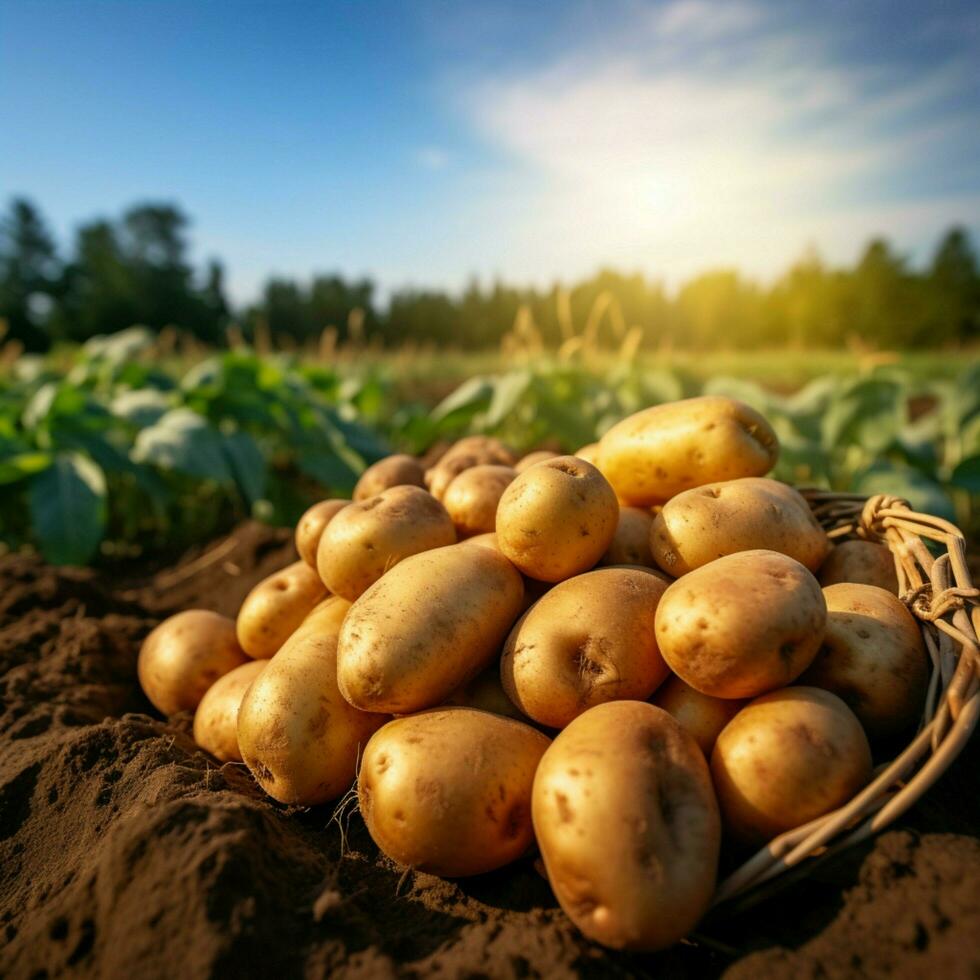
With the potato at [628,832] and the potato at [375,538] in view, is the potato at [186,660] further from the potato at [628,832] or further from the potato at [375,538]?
the potato at [628,832]

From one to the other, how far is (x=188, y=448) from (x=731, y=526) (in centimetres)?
311

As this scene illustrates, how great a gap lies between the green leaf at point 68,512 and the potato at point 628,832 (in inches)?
134

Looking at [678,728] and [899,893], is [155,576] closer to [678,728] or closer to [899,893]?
[678,728]

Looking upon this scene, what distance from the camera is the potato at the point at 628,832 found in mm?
1039

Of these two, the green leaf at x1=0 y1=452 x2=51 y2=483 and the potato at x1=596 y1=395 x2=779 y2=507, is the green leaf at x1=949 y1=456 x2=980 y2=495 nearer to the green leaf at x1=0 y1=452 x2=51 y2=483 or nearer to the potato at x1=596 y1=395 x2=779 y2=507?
the potato at x1=596 y1=395 x2=779 y2=507

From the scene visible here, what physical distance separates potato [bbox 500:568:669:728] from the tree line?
89.4ft

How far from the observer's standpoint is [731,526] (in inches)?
61.8

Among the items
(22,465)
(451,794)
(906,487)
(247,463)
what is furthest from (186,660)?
(906,487)

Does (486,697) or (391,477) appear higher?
(391,477)

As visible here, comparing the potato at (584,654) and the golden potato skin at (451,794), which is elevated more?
the potato at (584,654)

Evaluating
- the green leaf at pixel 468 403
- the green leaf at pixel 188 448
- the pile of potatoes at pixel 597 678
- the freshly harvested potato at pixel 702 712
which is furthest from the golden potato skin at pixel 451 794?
the green leaf at pixel 468 403

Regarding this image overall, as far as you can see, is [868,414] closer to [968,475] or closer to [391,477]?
[968,475]

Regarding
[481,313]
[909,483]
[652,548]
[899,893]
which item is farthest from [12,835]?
[481,313]

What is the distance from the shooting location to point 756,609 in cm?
122
